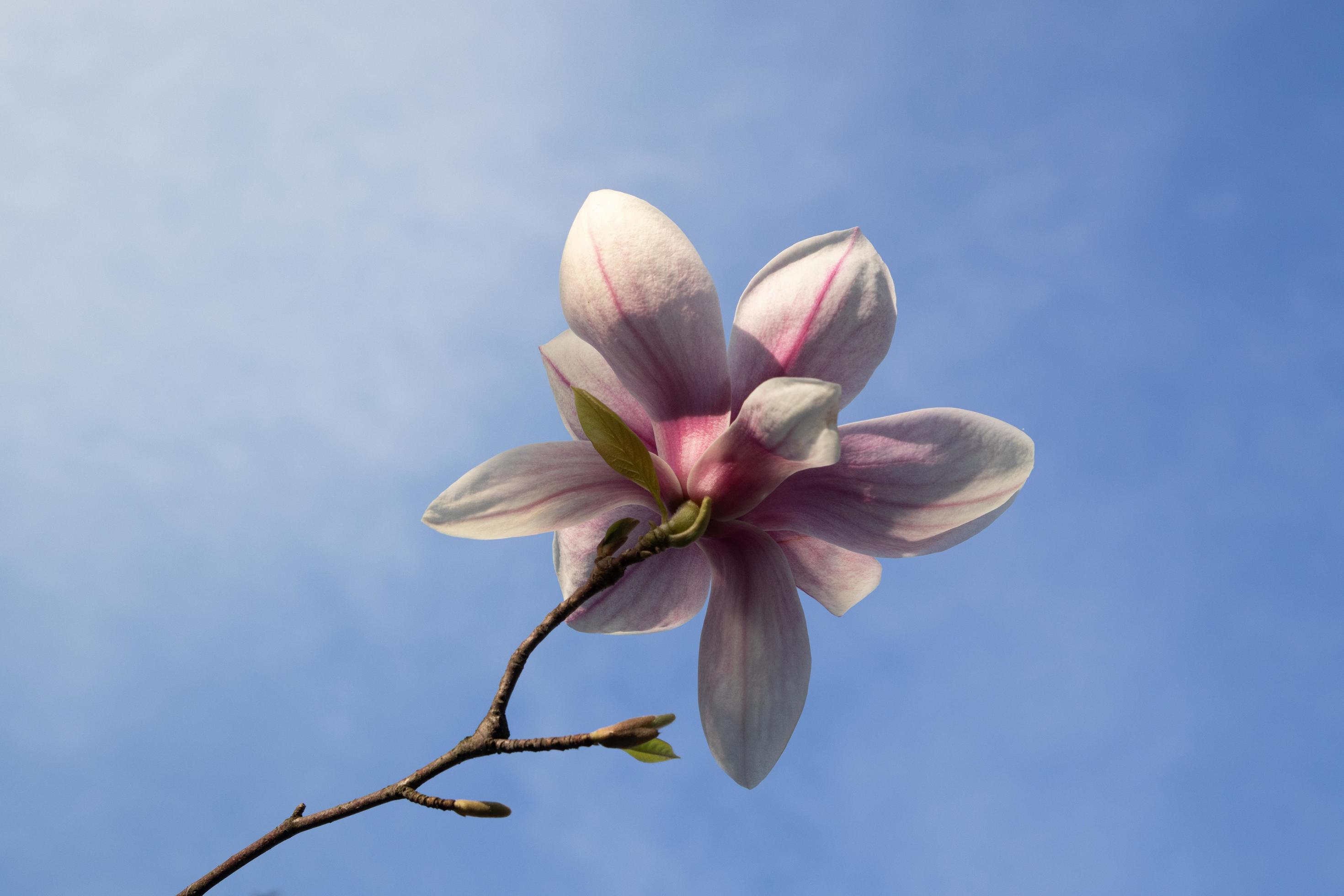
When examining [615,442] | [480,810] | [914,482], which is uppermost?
[615,442]

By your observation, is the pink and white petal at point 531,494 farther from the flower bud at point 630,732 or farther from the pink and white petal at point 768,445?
the flower bud at point 630,732

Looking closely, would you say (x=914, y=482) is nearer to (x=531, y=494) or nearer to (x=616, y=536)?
(x=616, y=536)

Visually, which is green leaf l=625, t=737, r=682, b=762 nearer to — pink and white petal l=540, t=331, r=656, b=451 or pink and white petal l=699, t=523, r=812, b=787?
pink and white petal l=699, t=523, r=812, b=787

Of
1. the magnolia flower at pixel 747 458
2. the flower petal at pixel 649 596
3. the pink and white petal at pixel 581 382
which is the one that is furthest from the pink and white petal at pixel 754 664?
the pink and white petal at pixel 581 382

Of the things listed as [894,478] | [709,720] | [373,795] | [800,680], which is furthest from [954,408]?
[373,795]

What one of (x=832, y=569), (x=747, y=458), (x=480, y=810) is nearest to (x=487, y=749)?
(x=480, y=810)

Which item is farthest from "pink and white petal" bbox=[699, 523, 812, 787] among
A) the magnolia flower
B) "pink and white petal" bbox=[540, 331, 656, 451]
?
"pink and white petal" bbox=[540, 331, 656, 451]

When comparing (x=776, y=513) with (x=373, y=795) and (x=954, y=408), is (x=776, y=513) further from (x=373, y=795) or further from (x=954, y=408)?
(x=373, y=795)
